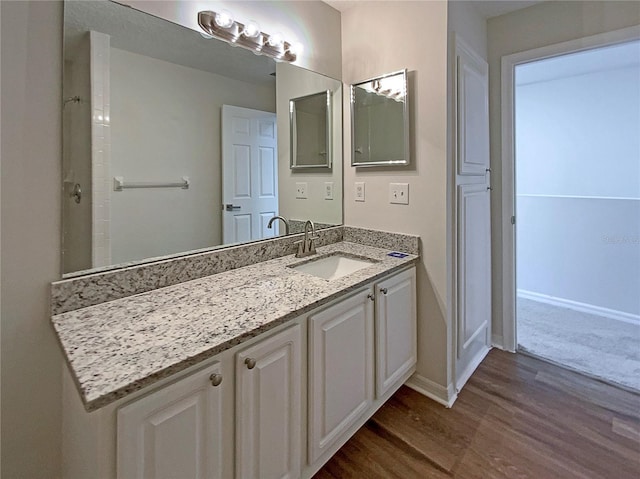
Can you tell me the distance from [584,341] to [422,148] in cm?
210

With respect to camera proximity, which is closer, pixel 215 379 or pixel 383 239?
pixel 215 379

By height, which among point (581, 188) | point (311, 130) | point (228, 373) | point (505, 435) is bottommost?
point (505, 435)

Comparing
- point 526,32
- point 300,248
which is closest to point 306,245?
point 300,248

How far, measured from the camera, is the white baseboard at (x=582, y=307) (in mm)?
3041

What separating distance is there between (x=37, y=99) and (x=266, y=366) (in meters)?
1.13

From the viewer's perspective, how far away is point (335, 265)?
2053 millimetres

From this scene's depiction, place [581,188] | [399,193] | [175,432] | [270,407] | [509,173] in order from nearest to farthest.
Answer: [175,432]
[270,407]
[399,193]
[509,173]
[581,188]

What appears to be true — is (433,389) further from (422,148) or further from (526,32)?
(526,32)

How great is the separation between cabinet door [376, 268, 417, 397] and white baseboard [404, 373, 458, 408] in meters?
0.12

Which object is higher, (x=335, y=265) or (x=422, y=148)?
(x=422, y=148)

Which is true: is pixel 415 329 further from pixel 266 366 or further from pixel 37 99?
pixel 37 99

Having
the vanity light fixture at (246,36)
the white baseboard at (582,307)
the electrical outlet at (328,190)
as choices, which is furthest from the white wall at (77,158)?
the white baseboard at (582,307)

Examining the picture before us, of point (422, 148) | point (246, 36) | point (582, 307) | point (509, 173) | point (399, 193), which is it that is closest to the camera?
point (246, 36)

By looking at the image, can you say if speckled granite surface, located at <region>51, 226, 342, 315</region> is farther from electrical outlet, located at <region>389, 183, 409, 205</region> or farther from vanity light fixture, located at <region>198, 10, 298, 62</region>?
vanity light fixture, located at <region>198, 10, 298, 62</region>
